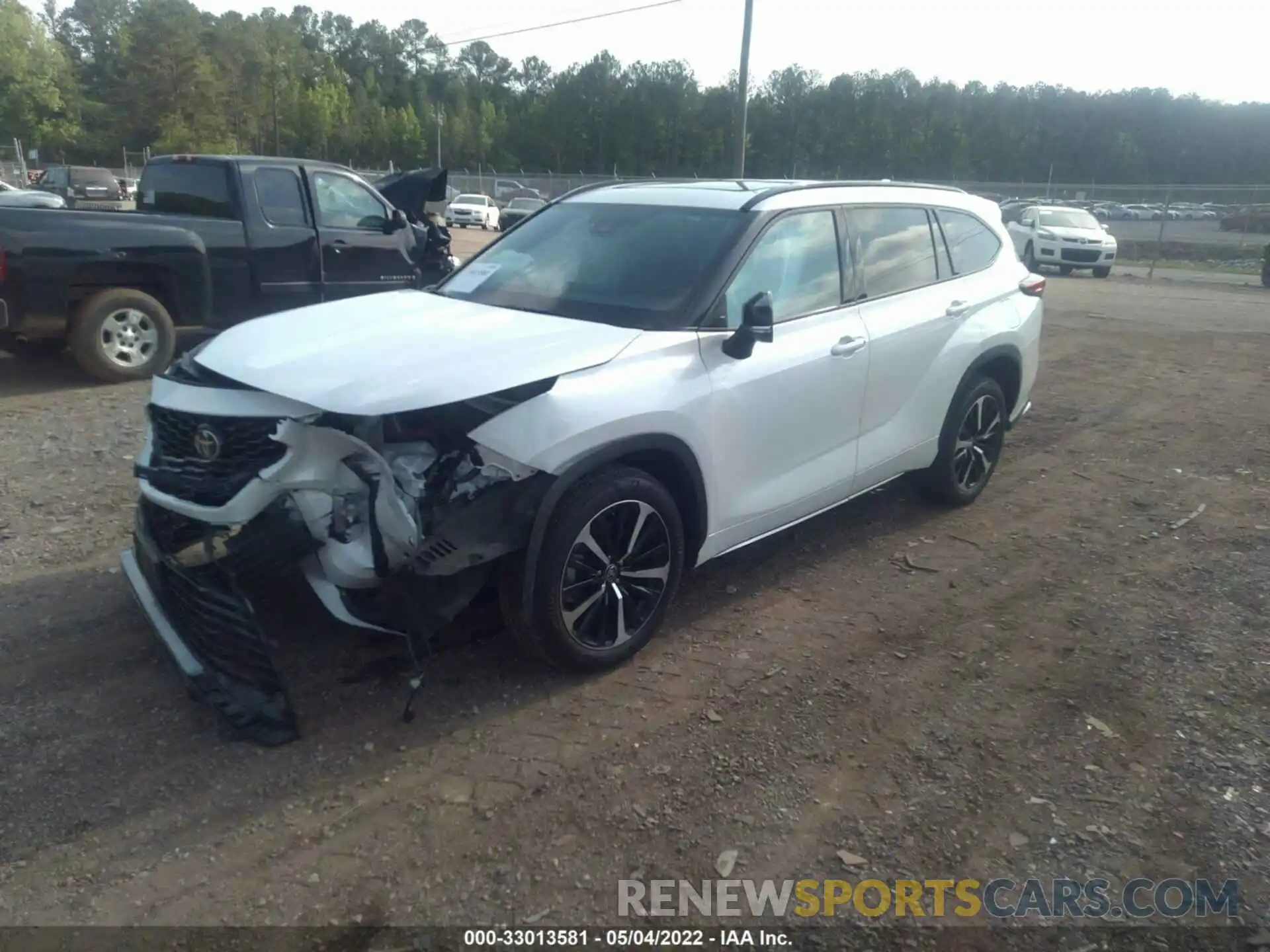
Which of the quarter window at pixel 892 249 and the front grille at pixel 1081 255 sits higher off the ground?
the quarter window at pixel 892 249

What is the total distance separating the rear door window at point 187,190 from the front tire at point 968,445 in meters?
6.59

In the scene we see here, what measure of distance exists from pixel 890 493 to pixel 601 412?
325cm

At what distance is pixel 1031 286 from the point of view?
6141 mm

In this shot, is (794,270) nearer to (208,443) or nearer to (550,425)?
(550,425)

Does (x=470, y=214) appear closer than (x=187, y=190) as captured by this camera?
No

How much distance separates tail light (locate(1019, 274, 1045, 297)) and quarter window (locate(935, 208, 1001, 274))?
0.87 feet

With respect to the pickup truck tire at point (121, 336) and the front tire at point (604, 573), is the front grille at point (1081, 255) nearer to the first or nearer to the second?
the pickup truck tire at point (121, 336)

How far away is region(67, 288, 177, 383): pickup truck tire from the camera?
7867mm

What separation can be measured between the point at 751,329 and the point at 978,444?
249 centimetres

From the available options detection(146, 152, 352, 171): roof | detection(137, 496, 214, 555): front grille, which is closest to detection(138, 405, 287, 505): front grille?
detection(137, 496, 214, 555): front grille

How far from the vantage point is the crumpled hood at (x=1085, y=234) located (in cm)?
2358

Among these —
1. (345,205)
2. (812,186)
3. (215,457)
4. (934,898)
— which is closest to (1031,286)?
(812,186)

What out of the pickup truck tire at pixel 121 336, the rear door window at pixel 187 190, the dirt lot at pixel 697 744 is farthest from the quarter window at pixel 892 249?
the rear door window at pixel 187 190

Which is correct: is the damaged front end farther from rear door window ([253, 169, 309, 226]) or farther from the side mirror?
rear door window ([253, 169, 309, 226])
